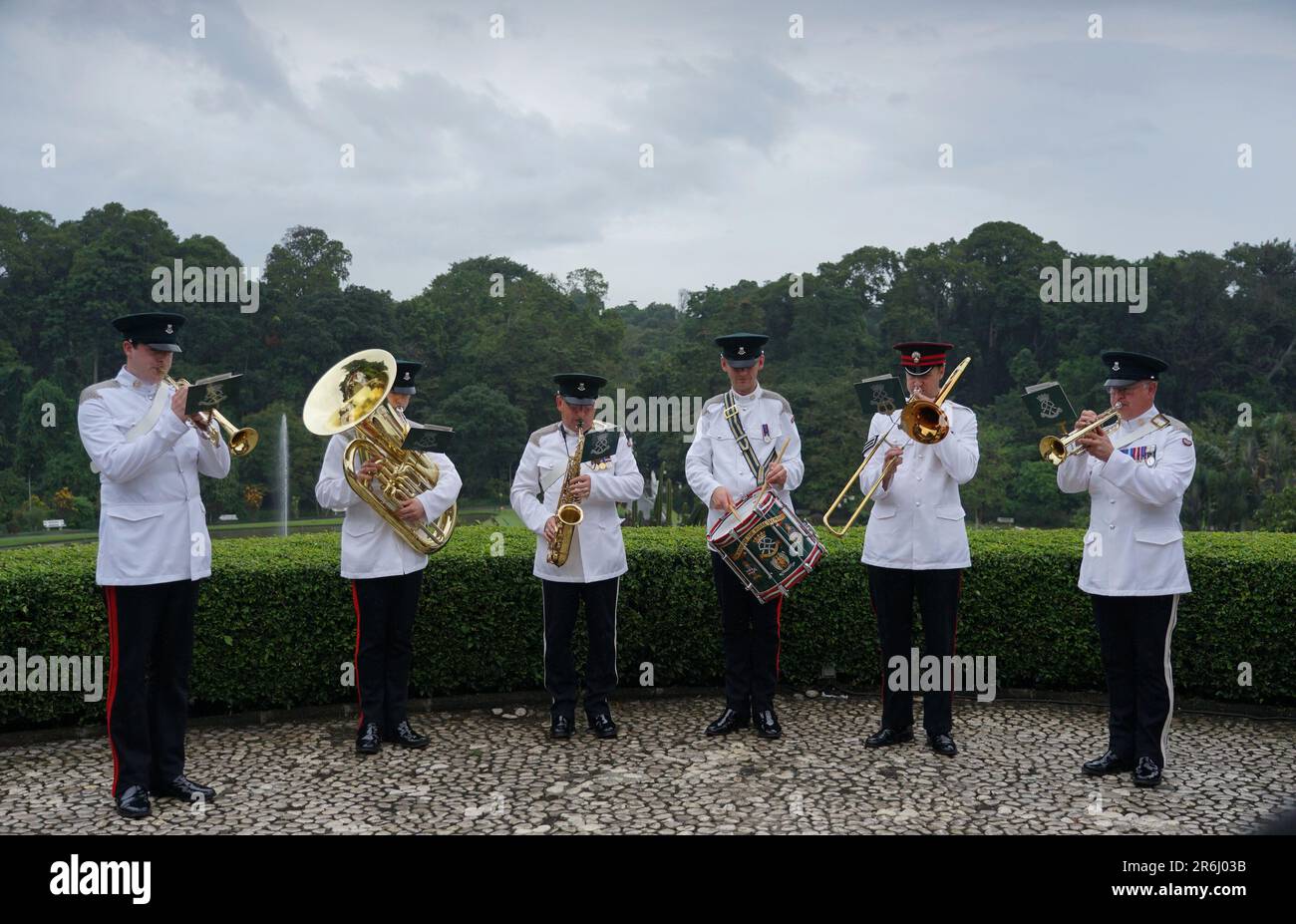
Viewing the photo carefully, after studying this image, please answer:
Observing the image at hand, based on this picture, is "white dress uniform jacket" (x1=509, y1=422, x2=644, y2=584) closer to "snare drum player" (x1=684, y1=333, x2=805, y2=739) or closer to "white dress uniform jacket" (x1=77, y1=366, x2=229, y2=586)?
"snare drum player" (x1=684, y1=333, x2=805, y2=739)

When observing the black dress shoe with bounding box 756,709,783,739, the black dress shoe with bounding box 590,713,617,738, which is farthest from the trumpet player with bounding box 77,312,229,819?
the black dress shoe with bounding box 756,709,783,739

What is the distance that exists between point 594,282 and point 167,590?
231ft

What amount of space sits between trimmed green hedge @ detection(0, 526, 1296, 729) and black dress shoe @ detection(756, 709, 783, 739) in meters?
1.07

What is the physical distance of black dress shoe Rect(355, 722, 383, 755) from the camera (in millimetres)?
6328

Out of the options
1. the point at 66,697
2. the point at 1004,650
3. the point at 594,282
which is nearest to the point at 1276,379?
the point at 594,282

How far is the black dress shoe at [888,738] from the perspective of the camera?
646 cm

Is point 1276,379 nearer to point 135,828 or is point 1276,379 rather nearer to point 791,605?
point 791,605

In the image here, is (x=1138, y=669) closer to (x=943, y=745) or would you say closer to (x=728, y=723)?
(x=943, y=745)

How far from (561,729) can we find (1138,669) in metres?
3.43

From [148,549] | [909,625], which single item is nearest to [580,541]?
[909,625]

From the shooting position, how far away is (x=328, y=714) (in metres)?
7.22

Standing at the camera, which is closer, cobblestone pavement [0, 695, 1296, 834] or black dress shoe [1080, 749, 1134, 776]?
cobblestone pavement [0, 695, 1296, 834]

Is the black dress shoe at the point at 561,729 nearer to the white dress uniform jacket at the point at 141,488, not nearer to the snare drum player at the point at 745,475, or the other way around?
the snare drum player at the point at 745,475

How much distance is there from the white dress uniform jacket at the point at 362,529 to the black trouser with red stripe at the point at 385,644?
0.28 feet
